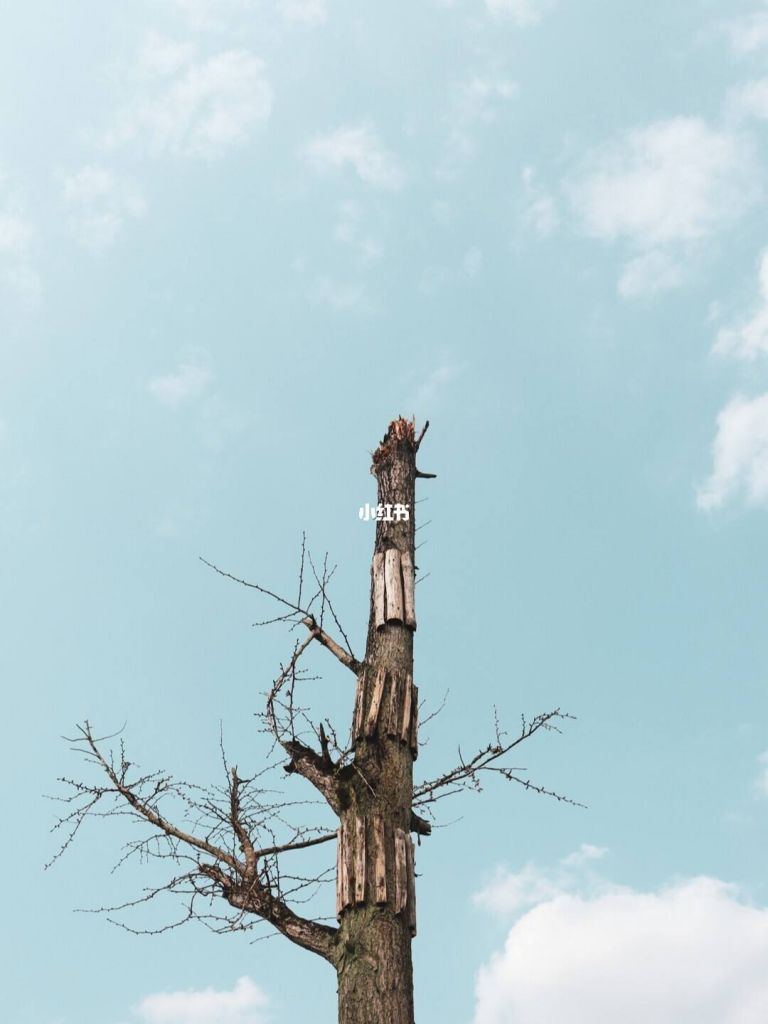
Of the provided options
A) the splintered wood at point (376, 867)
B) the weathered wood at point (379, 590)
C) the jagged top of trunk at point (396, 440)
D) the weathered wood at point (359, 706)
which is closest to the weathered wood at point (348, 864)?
the splintered wood at point (376, 867)

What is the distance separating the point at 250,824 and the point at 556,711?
6.59ft

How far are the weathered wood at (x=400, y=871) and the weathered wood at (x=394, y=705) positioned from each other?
22.3 inches

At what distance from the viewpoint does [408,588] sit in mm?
6262

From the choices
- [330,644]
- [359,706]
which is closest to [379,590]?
[330,644]

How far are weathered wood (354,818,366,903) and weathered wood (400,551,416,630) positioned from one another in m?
1.39

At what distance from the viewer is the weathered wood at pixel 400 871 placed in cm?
496

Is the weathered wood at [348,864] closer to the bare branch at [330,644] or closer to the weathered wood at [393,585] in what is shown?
the bare branch at [330,644]

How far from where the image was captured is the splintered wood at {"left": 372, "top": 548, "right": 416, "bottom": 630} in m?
6.10

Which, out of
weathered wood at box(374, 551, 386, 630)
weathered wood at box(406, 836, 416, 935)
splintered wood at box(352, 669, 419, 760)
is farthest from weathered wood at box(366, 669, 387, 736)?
weathered wood at box(406, 836, 416, 935)

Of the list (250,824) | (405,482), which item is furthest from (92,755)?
(405,482)

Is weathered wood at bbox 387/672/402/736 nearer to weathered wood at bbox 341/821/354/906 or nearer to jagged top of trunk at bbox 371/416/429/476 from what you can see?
weathered wood at bbox 341/821/354/906

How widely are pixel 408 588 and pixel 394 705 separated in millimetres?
924

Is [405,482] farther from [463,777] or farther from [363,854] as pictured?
[363,854]

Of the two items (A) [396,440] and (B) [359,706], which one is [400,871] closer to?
(B) [359,706]
